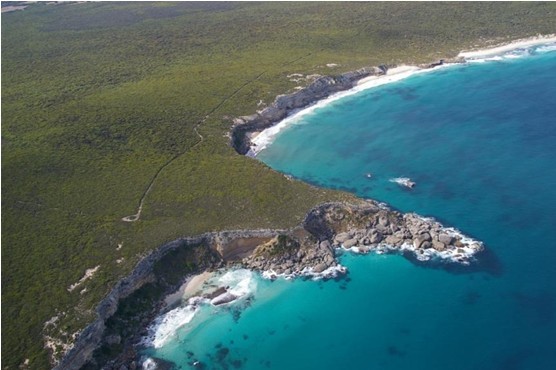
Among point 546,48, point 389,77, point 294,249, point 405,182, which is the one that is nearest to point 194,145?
point 294,249

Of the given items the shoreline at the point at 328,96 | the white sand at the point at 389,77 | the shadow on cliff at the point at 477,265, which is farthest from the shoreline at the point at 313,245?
the white sand at the point at 389,77

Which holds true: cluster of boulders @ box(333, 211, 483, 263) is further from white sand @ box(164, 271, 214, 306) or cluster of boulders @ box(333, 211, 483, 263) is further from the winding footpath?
the winding footpath

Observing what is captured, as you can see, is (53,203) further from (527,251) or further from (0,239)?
(527,251)

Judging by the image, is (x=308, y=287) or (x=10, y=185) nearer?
(x=308, y=287)

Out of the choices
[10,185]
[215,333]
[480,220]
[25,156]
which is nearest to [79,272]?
[215,333]

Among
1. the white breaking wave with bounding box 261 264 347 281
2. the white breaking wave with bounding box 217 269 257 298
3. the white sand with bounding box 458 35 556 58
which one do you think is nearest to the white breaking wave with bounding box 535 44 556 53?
the white sand with bounding box 458 35 556 58

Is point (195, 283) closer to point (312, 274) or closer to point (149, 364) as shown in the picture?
point (149, 364)
